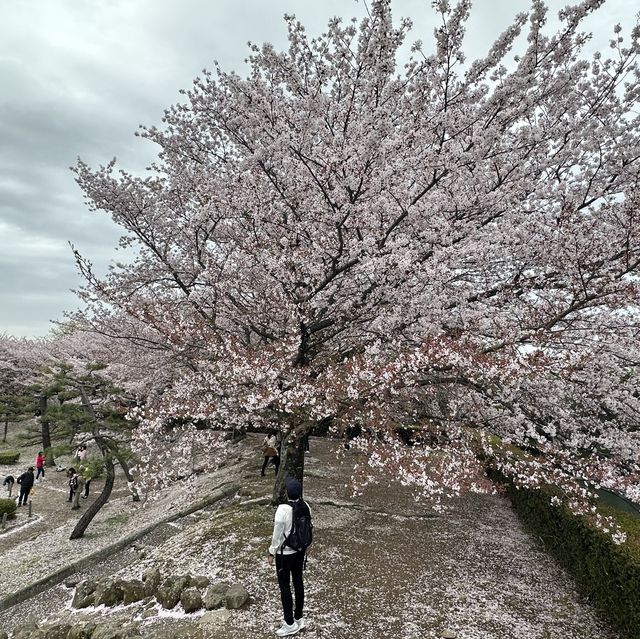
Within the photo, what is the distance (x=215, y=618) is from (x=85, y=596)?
3.52m

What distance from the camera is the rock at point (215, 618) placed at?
18.6 feet

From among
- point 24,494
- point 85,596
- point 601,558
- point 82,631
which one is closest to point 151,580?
point 82,631

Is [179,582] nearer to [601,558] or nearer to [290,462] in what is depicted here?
[290,462]

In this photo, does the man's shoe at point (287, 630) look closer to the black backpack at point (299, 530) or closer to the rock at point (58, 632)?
the black backpack at point (299, 530)

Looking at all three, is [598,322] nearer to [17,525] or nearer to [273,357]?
[273,357]

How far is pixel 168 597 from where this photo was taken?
21.0 ft

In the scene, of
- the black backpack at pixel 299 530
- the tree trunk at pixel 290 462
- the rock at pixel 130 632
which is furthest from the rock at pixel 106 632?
the tree trunk at pixel 290 462

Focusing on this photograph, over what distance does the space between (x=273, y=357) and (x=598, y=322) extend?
6070 mm

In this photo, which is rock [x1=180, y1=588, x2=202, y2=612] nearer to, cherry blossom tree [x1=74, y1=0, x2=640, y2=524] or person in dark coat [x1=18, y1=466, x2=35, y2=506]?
cherry blossom tree [x1=74, y1=0, x2=640, y2=524]

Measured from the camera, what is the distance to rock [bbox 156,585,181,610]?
6336mm

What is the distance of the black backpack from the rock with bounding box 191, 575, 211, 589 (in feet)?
8.83

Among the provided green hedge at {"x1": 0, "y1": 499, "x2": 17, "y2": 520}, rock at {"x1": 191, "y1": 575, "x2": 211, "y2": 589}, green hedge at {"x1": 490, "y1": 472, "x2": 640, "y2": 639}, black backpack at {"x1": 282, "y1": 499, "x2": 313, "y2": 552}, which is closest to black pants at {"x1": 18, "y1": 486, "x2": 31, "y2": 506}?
green hedge at {"x1": 0, "y1": 499, "x2": 17, "y2": 520}

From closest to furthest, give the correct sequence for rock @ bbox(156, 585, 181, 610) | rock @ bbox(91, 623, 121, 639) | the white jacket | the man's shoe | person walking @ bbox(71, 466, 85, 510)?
the white jacket
the man's shoe
rock @ bbox(91, 623, 121, 639)
rock @ bbox(156, 585, 181, 610)
person walking @ bbox(71, 466, 85, 510)

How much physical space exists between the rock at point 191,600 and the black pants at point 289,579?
1.66 meters
